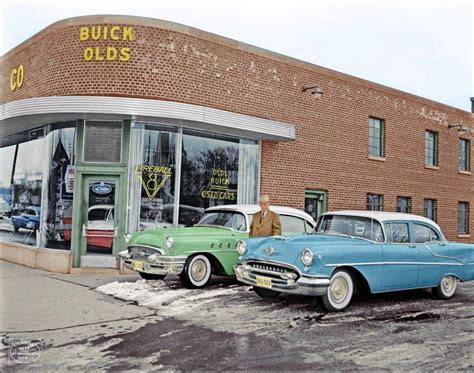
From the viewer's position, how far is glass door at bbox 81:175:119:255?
1120 cm

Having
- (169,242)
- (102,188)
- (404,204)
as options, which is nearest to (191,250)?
(169,242)

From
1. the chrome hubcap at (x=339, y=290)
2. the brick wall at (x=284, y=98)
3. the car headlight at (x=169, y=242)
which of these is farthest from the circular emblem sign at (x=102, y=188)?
the chrome hubcap at (x=339, y=290)

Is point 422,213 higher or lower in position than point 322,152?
lower

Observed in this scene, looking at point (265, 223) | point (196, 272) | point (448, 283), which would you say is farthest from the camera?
point (196, 272)

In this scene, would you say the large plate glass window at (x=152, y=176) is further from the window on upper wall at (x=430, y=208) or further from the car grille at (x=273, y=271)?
the window on upper wall at (x=430, y=208)

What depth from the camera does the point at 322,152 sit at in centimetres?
1513

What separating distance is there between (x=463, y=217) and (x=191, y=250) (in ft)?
53.2

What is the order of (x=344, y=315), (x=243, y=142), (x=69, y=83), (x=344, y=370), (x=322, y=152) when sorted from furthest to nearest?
1. (x=322, y=152)
2. (x=243, y=142)
3. (x=69, y=83)
4. (x=344, y=315)
5. (x=344, y=370)

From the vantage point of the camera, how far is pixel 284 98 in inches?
557

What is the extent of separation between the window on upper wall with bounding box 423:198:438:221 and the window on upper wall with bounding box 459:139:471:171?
280 cm

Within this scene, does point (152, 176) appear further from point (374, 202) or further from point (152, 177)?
point (374, 202)

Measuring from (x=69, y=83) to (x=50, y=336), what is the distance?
7.36 m

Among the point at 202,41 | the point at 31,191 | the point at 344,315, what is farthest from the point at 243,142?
the point at 344,315

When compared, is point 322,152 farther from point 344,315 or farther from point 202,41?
point 344,315
